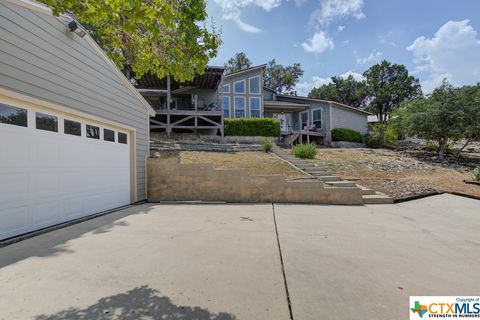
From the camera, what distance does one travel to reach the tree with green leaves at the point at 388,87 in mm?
30156

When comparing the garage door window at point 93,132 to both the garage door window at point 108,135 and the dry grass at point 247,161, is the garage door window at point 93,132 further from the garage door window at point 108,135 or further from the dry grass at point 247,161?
the dry grass at point 247,161

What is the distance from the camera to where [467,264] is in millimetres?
3031

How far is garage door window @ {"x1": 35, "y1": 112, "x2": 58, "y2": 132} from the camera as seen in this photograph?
163 inches

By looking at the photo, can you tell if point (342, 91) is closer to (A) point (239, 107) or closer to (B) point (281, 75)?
(B) point (281, 75)

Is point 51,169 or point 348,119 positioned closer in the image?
point 51,169

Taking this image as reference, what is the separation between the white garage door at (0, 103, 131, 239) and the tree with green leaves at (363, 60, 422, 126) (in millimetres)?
31807

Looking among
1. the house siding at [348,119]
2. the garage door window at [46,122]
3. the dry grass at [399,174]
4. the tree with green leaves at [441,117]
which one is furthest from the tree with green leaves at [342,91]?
the garage door window at [46,122]

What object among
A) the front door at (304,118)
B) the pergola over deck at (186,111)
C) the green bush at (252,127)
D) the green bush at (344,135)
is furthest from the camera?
the front door at (304,118)

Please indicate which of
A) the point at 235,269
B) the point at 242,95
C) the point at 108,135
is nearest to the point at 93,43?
the point at 108,135

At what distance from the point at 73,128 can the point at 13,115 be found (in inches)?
48.4

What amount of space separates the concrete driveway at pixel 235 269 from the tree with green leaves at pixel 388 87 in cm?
2987

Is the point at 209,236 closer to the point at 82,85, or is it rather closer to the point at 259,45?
the point at 82,85

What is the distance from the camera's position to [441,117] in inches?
569

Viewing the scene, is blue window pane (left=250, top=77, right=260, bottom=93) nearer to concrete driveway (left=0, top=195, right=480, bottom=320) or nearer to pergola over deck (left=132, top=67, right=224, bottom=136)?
pergola over deck (left=132, top=67, right=224, bottom=136)
